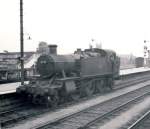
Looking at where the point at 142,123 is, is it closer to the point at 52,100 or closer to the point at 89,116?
the point at 89,116

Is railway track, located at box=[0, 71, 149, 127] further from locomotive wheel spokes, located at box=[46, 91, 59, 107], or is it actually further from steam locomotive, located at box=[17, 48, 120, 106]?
steam locomotive, located at box=[17, 48, 120, 106]

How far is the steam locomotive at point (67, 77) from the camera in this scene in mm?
15688

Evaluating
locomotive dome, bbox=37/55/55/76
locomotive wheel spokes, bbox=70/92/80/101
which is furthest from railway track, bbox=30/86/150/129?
locomotive dome, bbox=37/55/55/76

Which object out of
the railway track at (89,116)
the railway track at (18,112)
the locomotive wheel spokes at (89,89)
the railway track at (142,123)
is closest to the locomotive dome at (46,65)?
the railway track at (18,112)

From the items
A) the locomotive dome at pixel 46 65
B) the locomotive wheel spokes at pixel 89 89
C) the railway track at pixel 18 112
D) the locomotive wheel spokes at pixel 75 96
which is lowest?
the railway track at pixel 18 112

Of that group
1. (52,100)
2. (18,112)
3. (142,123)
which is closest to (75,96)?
(52,100)

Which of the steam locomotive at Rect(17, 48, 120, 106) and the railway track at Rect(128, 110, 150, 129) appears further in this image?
the steam locomotive at Rect(17, 48, 120, 106)

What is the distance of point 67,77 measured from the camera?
56.8 ft

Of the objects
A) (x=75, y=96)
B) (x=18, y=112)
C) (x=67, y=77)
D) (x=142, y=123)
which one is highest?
(x=67, y=77)

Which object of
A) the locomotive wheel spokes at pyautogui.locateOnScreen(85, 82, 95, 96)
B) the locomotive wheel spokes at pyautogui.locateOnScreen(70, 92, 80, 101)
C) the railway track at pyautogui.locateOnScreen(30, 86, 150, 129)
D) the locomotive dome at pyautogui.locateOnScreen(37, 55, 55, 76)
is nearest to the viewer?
the railway track at pyautogui.locateOnScreen(30, 86, 150, 129)

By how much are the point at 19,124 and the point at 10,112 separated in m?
2.29

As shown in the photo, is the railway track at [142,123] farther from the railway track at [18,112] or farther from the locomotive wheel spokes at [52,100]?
the locomotive wheel spokes at [52,100]

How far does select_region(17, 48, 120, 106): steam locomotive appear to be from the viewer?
51.5 ft

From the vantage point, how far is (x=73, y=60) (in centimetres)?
1831
